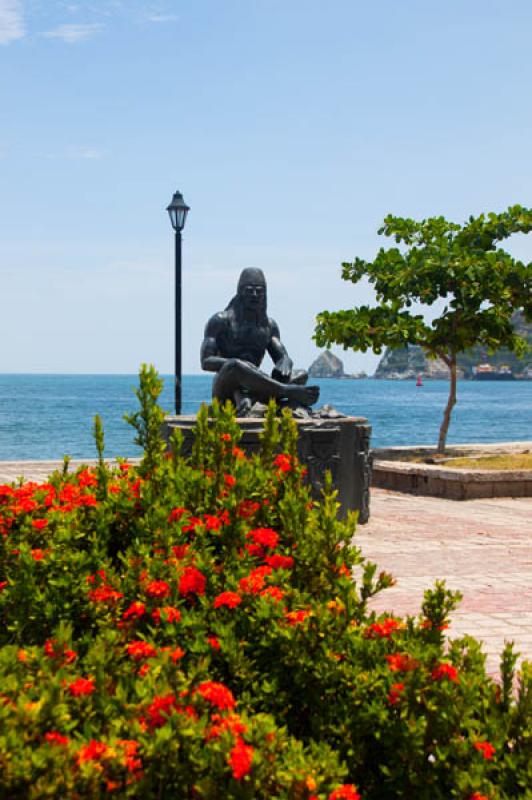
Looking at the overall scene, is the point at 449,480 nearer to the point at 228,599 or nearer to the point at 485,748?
the point at 228,599

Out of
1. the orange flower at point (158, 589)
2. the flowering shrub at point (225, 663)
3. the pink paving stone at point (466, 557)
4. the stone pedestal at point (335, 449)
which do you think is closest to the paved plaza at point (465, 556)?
the pink paving stone at point (466, 557)

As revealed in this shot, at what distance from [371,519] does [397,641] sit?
28.7ft

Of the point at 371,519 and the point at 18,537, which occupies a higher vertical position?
the point at 18,537

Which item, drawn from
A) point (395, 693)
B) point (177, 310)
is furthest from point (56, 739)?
point (177, 310)

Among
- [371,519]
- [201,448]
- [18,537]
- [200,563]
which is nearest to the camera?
[200,563]

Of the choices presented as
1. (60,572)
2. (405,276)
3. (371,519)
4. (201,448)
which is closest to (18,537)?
(60,572)

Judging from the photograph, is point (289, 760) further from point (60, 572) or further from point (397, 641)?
point (60, 572)

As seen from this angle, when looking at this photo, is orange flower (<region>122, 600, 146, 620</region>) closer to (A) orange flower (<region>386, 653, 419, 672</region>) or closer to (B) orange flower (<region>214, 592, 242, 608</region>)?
(B) orange flower (<region>214, 592, 242, 608</region>)

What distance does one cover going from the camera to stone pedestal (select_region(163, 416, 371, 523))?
1034 cm

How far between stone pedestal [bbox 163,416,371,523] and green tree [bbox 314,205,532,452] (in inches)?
253

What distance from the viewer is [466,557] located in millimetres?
9188

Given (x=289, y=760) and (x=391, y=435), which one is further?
(x=391, y=435)

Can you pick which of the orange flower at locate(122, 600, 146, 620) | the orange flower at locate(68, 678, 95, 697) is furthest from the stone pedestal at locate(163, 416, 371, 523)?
the orange flower at locate(68, 678, 95, 697)

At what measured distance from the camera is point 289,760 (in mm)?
2680
